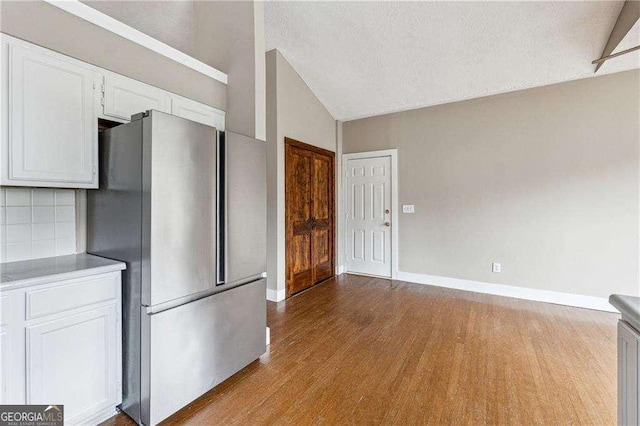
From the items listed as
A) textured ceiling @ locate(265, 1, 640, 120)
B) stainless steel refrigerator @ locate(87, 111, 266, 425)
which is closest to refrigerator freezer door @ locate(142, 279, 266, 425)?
stainless steel refrigerator @ locate(87, 111, 266, 425)

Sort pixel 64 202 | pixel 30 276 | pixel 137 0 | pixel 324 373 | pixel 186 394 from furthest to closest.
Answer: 1. pixel 137 0
2. pixel 324 373
3. pixel 64 202
4. pixel 186 394
5. pixel 30 276

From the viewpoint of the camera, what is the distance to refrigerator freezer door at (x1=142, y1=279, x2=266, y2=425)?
1608 mm

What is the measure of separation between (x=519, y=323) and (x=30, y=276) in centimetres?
391

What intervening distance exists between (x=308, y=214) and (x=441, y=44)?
263cm

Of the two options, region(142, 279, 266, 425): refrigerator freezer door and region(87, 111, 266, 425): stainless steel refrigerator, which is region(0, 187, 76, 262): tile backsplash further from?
region(142, 279, 266, 425): refrigerator freezer door

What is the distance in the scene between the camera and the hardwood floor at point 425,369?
5.79 ft

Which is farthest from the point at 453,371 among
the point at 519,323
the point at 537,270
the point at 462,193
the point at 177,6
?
the point at 177,6

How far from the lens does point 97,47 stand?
76.8 inches

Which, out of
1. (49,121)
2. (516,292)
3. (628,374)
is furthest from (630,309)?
(516,292)

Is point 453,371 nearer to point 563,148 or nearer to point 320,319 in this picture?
point 320,319

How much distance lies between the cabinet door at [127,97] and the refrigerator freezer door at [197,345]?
142 centimetres

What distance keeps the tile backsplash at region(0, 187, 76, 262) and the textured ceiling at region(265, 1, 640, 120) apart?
8.62 feet

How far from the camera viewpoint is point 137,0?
3.02 metres

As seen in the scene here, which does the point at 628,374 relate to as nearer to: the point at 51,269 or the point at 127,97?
the point at 51,269
